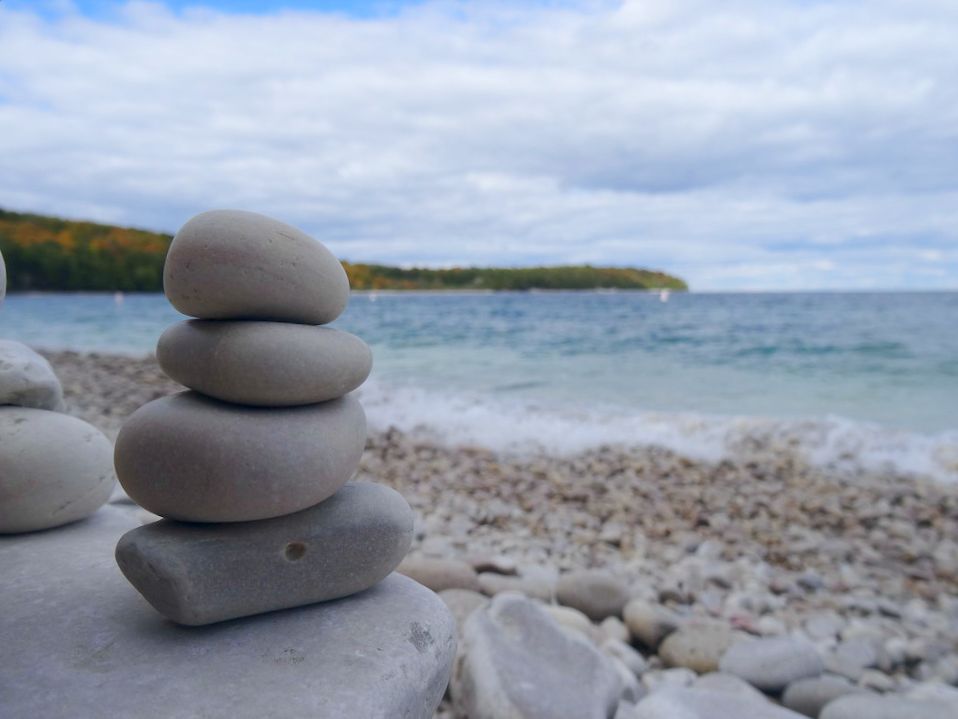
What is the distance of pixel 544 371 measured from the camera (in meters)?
14.6

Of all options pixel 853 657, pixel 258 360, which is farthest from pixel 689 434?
pixel 258 360

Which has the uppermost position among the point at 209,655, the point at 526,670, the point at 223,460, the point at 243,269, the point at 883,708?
the point at 243,269

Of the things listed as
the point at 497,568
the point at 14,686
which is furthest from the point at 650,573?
the point at 14,686

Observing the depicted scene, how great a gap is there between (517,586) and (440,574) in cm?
48

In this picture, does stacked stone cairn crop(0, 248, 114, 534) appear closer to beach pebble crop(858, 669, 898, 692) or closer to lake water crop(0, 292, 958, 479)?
beach pebble crop(858, 669, 898, 692)

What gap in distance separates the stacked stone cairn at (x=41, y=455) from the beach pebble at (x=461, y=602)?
1709 millimetres

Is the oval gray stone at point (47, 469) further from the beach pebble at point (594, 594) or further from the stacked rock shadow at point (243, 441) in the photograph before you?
the beach pebble at point (594, 594)

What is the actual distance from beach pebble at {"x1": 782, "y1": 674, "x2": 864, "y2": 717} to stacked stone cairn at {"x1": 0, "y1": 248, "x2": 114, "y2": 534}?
10.7 ft

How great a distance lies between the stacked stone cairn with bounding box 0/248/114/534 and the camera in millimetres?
2873

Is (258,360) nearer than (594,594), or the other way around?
(258,360)

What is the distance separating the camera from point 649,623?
375 centimetres

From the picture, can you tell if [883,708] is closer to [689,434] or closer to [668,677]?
[668,677]

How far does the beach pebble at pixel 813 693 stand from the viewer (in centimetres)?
321

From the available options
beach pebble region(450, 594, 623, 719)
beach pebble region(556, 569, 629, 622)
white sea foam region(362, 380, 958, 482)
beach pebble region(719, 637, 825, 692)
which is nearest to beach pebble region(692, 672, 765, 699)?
beach pebble region(719, 637, 825, 692)
